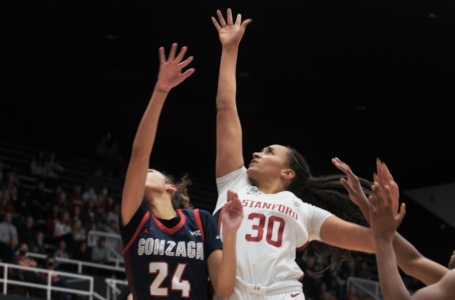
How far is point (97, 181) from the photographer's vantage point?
20609 millimetres

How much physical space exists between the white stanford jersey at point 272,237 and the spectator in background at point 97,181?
15429mm

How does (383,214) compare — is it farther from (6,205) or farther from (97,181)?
(97,181)

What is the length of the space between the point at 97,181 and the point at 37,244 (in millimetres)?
5035

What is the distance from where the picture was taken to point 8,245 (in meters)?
14.7

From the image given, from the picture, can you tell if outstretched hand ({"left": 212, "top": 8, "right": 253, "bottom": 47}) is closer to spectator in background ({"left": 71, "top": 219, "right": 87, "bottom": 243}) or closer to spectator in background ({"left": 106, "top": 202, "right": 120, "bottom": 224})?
spectator in background ({"left": 71, "top": 219, "right": 87, "bottom": 243})

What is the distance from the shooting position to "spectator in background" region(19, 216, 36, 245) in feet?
51.4

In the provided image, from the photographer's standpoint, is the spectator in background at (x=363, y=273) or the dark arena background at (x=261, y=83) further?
the spectator in background at (x=363, y=273)

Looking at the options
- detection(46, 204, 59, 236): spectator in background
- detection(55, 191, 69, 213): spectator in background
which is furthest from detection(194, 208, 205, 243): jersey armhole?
detection(55, 191, 69, 213): spectator in background

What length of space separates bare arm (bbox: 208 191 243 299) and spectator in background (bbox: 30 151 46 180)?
1542cm

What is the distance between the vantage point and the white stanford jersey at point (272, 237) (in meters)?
4.82

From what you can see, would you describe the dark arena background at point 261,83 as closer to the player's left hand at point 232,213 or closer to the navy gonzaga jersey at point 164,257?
the navy gonzaga jersey at point 164,257

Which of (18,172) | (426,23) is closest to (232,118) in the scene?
(426,23)

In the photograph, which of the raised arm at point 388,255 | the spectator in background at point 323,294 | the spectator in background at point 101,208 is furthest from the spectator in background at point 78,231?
the raised arm at point 388,255

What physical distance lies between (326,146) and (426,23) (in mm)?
8040
